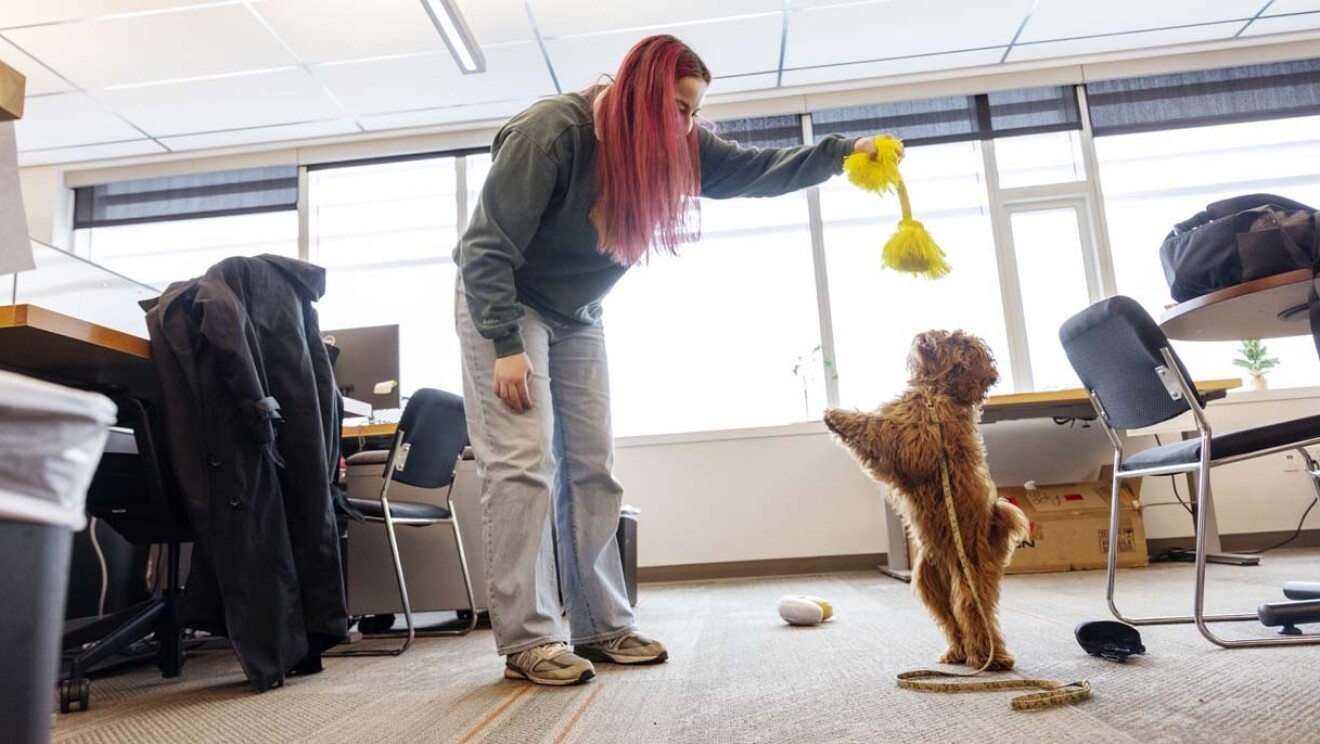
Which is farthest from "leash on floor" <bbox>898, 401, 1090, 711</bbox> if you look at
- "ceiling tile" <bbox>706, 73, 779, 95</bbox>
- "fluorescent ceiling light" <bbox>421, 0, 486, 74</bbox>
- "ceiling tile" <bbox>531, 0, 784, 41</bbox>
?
"ceiling tile" <bbox>706, 73, 779, 95</bbox>

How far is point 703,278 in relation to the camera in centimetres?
484

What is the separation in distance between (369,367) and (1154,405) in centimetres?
250

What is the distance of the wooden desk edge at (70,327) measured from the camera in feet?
4.78

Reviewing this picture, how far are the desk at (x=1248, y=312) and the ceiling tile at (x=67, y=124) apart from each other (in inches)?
194

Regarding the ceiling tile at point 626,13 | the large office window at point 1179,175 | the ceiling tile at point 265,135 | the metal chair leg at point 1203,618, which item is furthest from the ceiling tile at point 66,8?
the large office window at point 1179,175

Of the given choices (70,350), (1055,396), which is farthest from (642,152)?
(1055,396)

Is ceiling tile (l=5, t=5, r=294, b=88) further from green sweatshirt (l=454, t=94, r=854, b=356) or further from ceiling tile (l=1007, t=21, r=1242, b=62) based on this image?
ceiling tile (l=1007, t=21, r=1242, b=62)

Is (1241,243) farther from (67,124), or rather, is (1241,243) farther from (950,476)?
(67,124)

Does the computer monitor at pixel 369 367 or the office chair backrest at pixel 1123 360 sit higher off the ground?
the computer monitor at pixel 369 367

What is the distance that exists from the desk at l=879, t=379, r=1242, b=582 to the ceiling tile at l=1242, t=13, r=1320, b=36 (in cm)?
220

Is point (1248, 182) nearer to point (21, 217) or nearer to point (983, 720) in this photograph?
point (983, 720)

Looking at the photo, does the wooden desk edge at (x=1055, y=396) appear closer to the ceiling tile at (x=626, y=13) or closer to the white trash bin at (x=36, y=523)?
the ceiling tile at (x=626, y=13)

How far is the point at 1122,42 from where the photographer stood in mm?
4488

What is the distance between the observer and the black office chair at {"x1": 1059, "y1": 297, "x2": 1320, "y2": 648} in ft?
5.01
